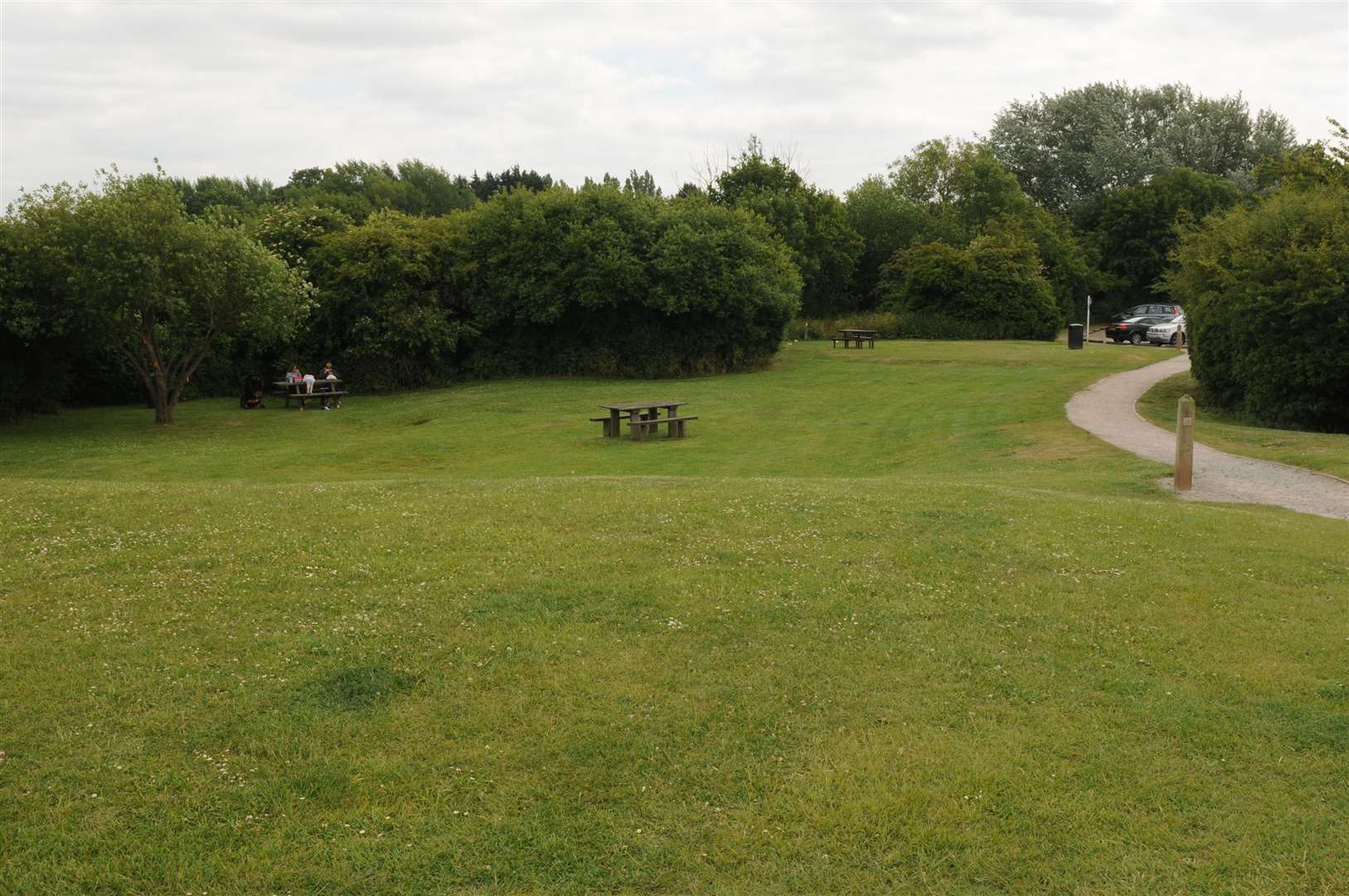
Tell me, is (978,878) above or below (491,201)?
below

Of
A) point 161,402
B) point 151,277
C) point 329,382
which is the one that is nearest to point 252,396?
point 329,382

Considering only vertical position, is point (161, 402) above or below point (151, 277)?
below

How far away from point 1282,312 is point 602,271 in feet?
68.5

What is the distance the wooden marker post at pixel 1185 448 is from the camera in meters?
15.9

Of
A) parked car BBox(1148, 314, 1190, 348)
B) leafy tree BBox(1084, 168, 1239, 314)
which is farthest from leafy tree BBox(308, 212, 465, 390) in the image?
leafy tree BBox(1084, 168, 1239, 314)

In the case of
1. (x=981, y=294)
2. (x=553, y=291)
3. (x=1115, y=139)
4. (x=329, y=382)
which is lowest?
(x=329, y=382)

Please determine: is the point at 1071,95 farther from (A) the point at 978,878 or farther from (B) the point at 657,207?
(A) the point at 978,878

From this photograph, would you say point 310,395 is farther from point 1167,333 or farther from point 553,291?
point 1167,333

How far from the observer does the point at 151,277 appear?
87.9 ft

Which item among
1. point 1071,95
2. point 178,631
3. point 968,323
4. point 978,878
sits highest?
point 1071,95

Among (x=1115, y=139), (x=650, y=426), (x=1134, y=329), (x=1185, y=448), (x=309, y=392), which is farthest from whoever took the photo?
(x=1115, y=139)

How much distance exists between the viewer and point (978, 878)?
530 centimetres

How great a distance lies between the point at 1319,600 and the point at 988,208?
59820 millimetres

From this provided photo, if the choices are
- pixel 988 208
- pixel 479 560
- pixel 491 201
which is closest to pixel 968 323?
pixel 988 208
